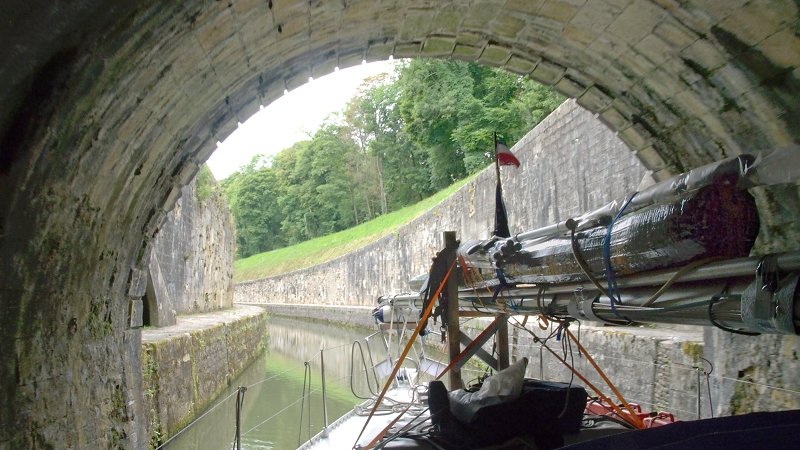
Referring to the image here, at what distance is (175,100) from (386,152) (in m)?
39.3

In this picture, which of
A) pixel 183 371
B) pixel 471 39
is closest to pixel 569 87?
pixel 471 39

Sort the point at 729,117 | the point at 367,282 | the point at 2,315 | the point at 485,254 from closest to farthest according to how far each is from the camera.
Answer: the point at 2,315 < the point at 485,254 < the point at 729,117 < the point at 367,282

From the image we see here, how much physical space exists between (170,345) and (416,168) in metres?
32.0

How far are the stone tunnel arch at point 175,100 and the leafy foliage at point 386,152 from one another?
1601cm

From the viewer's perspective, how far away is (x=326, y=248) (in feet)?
131

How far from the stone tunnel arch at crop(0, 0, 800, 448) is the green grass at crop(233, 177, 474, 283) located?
21736 millimetres

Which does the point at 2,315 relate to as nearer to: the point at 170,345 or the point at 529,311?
the point at 529,311

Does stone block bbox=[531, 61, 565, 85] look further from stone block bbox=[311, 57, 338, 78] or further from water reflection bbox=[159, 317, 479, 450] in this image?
water reflection bbox=[159, 317, 479, 450]

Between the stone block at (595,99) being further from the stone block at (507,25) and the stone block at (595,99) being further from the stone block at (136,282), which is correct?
the stone block at (136,282)

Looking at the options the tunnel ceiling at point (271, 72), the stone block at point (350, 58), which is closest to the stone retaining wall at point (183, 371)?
the tunnel ceiling at point (271, 72)

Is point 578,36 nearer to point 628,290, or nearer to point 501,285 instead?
point 501,285

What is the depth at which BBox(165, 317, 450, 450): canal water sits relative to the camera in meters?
9.33

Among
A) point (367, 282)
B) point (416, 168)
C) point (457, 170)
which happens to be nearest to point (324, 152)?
point (416, 168)

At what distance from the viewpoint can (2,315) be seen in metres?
2.54
